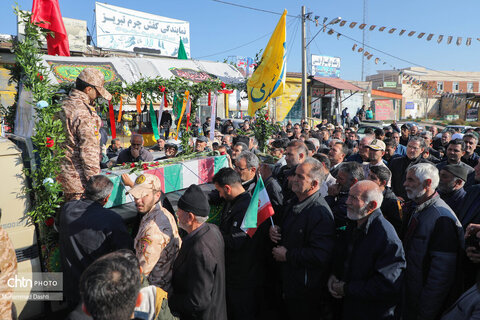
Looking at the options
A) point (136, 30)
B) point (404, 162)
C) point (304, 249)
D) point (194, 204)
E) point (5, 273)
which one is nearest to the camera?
point (5, 273)

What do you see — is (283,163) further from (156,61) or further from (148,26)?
(148,26)

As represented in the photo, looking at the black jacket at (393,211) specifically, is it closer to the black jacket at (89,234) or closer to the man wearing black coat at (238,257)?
the man wearing black coat at (238,257)

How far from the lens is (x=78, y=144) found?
12.6 feet

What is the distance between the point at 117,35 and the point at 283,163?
27.9m

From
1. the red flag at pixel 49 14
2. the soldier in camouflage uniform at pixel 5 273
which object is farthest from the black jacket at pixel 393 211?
the red flag at pixel 49 14

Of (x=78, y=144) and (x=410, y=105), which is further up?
(x=410, y=105)

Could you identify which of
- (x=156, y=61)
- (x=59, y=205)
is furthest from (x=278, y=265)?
(x=156, y=61)

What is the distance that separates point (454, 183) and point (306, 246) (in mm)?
1916

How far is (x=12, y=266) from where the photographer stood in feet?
8.13

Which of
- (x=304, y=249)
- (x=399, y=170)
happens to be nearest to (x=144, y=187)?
(x=304, y=249)

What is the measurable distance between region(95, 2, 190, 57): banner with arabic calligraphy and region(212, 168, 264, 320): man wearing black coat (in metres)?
28.5

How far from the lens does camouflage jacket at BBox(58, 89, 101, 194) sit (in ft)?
12.3

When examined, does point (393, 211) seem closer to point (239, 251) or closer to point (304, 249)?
point (304, 249)

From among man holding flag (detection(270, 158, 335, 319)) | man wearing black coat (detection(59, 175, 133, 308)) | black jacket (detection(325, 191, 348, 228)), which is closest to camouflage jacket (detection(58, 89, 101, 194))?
man wearing black coat (detection(59, 175, 133, 308))
